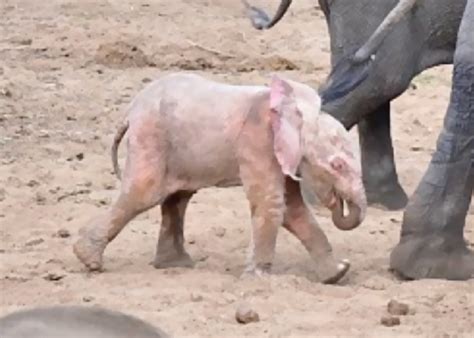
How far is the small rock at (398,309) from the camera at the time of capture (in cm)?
407

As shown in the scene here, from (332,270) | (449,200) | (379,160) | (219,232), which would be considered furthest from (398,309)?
(379,160)

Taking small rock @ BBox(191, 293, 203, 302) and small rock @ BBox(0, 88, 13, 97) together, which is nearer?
small rock @ BBox(191, 293, 203, 302)

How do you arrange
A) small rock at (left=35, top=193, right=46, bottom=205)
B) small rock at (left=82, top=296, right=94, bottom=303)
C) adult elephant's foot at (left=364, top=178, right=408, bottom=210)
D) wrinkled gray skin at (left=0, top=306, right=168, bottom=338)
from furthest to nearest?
adult elephant's foot at (left=364, top=178, right=408, bottom=210)
small rock at (left=35, top=193, right=46, bottom=205)
small rock at (left=82, top=296, right=94, bottom=303)
wrinkled gray skin at (left=0, top=306, right=168, bottom=338)

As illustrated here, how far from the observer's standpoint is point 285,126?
14.0 ft

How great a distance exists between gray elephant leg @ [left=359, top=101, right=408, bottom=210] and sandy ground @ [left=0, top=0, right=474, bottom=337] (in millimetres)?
125

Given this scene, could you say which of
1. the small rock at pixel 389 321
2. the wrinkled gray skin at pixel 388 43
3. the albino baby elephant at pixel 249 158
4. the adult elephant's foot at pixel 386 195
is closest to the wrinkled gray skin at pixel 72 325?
the small rock at pixel 389 321

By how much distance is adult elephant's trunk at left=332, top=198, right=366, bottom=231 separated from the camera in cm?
434

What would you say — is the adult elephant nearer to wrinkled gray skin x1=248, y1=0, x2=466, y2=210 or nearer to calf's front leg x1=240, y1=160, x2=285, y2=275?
wrinkled gray skin x1=248, y1=0, x2=466, y2=210

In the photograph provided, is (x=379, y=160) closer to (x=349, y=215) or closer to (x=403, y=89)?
(x=403, y=89)

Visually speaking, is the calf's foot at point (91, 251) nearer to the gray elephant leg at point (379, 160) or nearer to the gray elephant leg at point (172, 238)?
the gray elephant leg at point (172, 238)

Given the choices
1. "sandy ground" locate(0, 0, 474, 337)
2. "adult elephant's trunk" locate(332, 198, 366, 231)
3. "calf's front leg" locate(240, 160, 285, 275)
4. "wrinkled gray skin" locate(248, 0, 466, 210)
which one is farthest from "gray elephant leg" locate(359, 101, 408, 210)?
"calf's front leg" locate(240, 160, 285, 275)

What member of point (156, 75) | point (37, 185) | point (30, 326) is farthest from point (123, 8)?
point (30, 326)

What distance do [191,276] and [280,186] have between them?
37 centimetres

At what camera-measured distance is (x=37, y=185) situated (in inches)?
227
